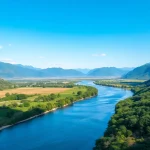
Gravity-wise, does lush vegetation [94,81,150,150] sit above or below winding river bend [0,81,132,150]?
above

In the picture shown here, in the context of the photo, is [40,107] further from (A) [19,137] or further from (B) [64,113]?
(A) [19,137]

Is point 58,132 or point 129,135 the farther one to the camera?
point 58,132

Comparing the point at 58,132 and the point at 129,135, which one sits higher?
the point at 129,135

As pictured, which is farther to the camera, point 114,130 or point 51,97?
point 51,97

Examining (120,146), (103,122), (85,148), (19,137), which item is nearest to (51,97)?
(103,122)

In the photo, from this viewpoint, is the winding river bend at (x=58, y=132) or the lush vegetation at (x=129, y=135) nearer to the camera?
the lush vegetation at (x=129, y=135)

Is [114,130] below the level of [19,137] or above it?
above

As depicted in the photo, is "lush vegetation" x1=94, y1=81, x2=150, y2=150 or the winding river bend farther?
the winding river bend

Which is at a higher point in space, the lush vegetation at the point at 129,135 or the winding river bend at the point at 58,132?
the lush vegetation at the point at 129,135
